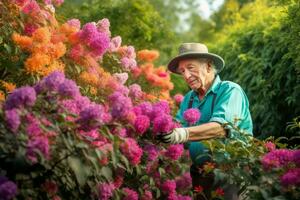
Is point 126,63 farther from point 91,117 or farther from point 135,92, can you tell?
point 91,117

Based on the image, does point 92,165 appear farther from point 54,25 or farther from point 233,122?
point 54,25

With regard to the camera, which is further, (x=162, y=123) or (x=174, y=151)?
(x=174, y=151)

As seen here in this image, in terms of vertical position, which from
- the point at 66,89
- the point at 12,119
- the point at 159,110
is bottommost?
the point at 12,119

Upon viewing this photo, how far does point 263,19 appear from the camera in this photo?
25.8 feet

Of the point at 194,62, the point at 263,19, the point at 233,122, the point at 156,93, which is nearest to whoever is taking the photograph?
the point at 233,122

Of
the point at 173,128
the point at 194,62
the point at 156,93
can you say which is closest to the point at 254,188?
the point at 173,128

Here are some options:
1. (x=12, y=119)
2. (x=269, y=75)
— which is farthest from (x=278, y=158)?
(x=269, y=75)

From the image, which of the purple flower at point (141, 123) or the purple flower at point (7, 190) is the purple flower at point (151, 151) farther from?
the purple flower at point (7, 190)

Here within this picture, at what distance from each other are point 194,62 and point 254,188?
1.43 metres

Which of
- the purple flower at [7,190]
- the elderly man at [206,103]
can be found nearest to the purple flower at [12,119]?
the purple flower at [7,190]

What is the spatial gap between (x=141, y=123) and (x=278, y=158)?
0.78 m

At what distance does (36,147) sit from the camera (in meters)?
2.55

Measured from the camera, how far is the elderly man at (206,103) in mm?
3781

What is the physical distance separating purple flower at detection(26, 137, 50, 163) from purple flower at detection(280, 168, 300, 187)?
1221 millimetres
